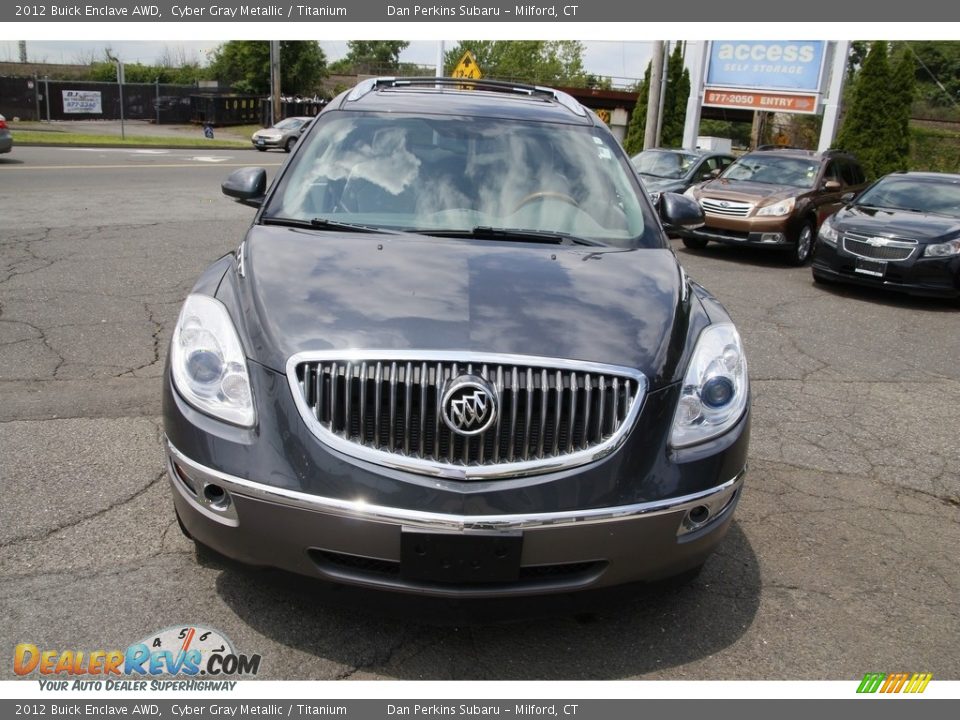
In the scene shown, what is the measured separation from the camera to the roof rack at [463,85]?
4.80m

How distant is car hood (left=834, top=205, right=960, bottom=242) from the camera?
9.93m

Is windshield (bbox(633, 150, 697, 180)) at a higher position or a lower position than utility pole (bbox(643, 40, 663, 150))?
lower

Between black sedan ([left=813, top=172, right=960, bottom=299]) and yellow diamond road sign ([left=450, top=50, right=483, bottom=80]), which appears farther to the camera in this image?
yellow diamond road sign ([left=450, top=50, right=483, bottom=80])

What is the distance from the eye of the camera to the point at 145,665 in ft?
9.19

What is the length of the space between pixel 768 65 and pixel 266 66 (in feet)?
132

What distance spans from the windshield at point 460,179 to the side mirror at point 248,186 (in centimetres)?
50

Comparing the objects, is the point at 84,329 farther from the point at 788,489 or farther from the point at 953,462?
the point at 953,462

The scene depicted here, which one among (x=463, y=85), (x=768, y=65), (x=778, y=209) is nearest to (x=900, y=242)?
(x=778, y=209)

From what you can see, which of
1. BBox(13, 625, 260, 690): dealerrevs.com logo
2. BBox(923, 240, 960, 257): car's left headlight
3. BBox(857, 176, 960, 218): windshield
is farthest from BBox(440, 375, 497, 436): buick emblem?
BBox(857, 176, 960, 218): windshield

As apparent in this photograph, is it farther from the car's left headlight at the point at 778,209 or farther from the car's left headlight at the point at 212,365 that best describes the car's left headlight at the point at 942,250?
the car's left headlight at the point at 212,365

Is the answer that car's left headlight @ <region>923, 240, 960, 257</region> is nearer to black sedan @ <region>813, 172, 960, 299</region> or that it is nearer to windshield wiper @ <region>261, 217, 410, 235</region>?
black sedan @ <region>813, 172, 960, 299</region>

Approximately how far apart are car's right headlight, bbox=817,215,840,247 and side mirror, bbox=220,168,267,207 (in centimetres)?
783

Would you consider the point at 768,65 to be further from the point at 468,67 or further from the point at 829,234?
the point at 829,234

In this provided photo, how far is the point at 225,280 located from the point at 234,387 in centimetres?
66
